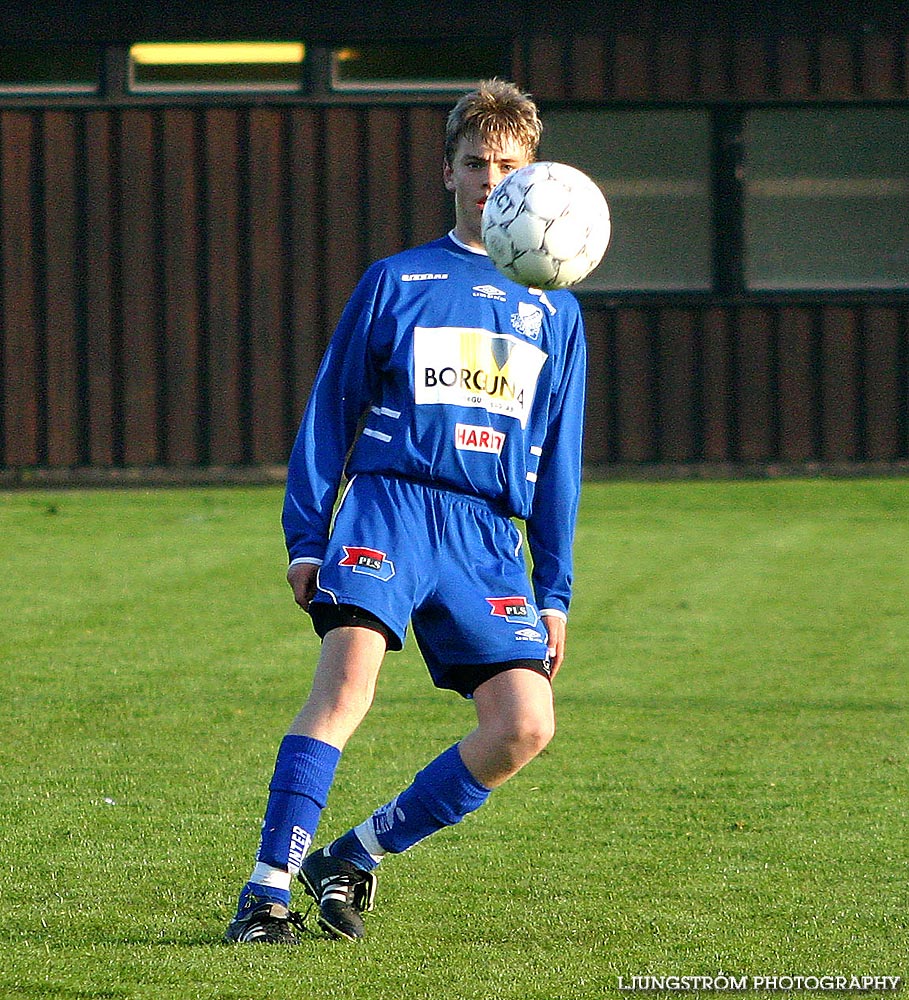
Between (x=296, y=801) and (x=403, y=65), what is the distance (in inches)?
514

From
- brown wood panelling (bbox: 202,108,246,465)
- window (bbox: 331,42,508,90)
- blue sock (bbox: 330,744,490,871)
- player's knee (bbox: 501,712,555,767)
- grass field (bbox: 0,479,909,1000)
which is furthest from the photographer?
brown wood panelling (bbox: 202,108,246,465)

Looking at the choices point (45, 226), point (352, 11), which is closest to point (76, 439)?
point (45, 226)

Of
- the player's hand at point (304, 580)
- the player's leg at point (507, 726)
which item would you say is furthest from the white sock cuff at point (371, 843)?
the player's hand at point (304, 580)

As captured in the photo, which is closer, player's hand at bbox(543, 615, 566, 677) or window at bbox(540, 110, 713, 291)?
player's hand at bbox(543, 615, 566, 677)

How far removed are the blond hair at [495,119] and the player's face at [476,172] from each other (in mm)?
16

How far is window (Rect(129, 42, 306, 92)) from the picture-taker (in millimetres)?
16156

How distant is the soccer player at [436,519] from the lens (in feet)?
13.2

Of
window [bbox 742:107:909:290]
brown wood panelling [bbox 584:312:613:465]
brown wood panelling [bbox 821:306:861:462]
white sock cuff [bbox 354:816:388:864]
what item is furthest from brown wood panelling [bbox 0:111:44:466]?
white sock cuff [bbox 354:816:388:864]

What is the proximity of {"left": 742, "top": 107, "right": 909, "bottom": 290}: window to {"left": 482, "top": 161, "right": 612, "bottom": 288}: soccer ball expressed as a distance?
12474 millimetres

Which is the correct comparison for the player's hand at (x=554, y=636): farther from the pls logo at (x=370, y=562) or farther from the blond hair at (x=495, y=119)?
the blond hair at (x=495, y=119)

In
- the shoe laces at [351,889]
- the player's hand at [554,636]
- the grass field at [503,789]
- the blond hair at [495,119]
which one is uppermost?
the blond hair at [495,119]

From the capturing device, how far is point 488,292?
4.42 metres

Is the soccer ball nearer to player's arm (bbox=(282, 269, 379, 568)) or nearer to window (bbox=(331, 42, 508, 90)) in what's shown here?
player's arm (bbox=(282, 269, 379, 568))

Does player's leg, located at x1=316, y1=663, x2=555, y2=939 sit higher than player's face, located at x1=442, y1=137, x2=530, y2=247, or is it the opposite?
player's face, located at x1=442, y1=137, x2=530, y2=247
